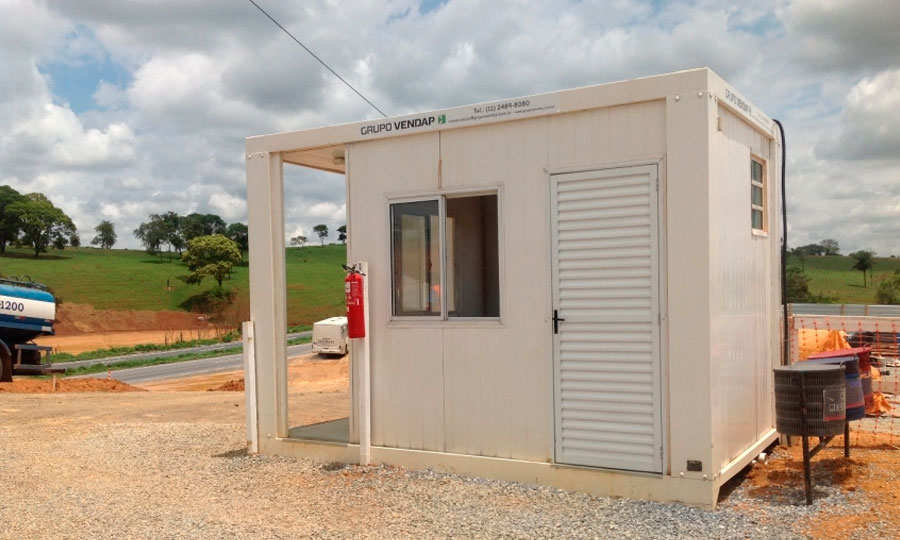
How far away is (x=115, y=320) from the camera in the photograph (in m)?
59.3

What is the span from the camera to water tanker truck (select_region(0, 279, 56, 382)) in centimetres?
2080

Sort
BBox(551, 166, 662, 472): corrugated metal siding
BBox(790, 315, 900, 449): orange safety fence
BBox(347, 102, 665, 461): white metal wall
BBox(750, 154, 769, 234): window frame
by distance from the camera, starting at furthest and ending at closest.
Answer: BBox(790, 315, 900, 449): orange safety fence → BBox(750, 154, 769, 234): window frame → BBox(347, 102, 665, 461): white metal wall → BBox(551, 166, 662, 472): corrugated metal siding

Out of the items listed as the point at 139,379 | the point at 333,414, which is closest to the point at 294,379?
the point at 139,379

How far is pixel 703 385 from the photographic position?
20.2 ft

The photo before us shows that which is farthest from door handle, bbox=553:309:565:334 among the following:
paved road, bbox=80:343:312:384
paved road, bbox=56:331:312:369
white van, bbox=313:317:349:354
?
paved road, bbox=56:331:312:369

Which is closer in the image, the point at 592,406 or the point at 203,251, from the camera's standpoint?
the point at 592,406

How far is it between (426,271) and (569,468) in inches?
87.2

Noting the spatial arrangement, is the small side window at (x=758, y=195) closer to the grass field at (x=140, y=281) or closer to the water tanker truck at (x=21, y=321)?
the water tanker truck at (x=21, y=321)

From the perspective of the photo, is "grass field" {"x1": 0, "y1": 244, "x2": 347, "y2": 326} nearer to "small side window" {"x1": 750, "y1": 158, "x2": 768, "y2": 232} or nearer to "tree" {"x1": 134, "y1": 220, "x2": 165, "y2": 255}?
"tree" {"x1": 134, "y1": 220, "x2": 165, "y2": 255}

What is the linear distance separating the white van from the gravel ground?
76.5ft

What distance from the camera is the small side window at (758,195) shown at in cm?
770

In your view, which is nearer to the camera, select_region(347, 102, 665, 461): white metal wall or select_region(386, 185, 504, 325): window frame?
select_region(347, 102, 665, 461): white metal wall

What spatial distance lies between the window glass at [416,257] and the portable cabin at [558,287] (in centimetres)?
2

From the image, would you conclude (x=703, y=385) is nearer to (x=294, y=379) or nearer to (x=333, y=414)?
(x=333, y=414)
